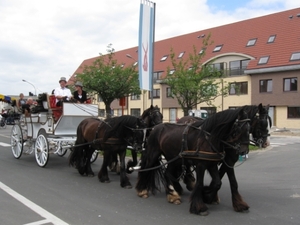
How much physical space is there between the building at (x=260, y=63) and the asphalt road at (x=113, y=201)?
17.7 m

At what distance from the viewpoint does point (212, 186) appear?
5266mm

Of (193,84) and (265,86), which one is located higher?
(265,86)

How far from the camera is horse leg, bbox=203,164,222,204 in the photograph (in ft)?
16.9

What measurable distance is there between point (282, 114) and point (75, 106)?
23.8 metres

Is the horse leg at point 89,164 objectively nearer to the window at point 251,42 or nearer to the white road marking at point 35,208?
the white road marking at point 35,208

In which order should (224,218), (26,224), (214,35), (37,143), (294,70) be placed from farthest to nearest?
(214,35), (294,70), (37,143), (224,218), (26,224)

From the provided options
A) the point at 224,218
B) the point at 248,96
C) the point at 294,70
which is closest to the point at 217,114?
the point at 224,218

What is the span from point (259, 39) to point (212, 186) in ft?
98.4

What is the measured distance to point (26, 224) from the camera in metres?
4.60

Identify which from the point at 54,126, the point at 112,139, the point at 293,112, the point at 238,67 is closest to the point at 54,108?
the point at 54,126

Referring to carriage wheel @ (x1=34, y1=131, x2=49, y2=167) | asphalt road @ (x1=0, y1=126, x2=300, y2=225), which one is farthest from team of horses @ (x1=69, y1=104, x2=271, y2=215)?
carriage wheel @ (x1=34, y1=131, x2=49, y2=167)

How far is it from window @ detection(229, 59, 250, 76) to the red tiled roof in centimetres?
94

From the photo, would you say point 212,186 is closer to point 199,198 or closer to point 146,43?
point 199,198

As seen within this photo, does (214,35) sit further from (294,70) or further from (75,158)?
(75,158)
